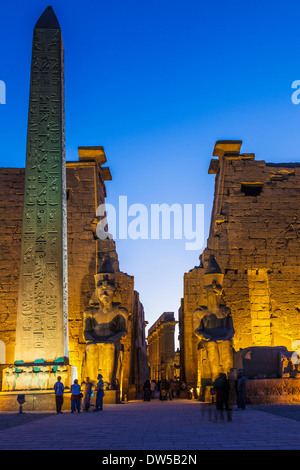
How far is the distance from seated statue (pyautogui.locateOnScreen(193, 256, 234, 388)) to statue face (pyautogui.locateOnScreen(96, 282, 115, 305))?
174 centimetres

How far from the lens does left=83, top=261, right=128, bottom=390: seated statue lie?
31.4ft

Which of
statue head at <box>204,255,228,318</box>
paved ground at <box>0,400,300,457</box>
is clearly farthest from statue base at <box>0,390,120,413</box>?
statue head at <box>204,255,228,318</box>

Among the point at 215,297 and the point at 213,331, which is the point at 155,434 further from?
the point at 215,297

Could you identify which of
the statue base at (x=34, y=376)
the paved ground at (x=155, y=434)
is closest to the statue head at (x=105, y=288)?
the statue base at (x=34, y=376)

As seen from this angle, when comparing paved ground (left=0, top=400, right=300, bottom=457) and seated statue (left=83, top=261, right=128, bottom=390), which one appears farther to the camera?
seated statue (left=83, top=261, right=128, bottom=390)

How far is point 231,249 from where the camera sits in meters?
13.3

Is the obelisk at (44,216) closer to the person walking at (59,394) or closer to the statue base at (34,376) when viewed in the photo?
the statue base at (34,376)

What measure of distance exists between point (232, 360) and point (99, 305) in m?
2.84

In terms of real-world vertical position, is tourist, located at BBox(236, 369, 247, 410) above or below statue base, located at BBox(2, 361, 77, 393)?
below

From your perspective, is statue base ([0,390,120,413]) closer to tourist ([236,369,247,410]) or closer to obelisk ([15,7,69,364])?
obelisk ([15,7,69,364])

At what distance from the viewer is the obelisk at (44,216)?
26.5ft

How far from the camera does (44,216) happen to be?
8.62m
